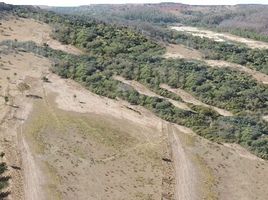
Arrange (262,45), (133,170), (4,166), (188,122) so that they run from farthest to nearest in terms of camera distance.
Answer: (262,45)
(188,122)
(133,170)
(4,166)

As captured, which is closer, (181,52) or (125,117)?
(125,117)

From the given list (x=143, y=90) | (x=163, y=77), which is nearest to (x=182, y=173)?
(x=143, y=90)

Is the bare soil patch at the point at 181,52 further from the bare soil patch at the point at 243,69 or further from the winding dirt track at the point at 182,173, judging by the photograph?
the winding dirt track at the point at 182,173

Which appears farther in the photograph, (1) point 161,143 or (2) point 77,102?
(2) point 77,102

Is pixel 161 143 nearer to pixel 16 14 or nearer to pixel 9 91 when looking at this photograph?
pixel 9 91

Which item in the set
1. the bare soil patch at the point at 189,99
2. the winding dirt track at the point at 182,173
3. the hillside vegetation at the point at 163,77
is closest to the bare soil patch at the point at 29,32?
the hillside vegetation at the point at 163,77

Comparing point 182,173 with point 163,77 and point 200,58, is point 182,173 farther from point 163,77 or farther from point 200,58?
point 200,58

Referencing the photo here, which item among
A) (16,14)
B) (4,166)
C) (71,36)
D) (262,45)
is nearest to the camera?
(4,166)

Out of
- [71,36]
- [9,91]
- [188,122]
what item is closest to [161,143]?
[188,122]
